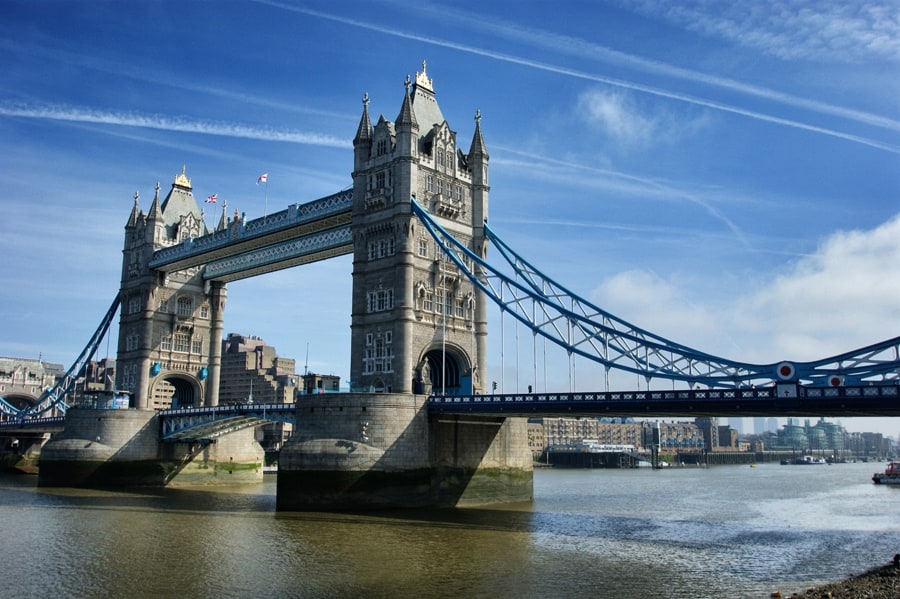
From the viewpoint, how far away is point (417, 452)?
2007 inches

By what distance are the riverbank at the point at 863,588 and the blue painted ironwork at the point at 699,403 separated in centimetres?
994

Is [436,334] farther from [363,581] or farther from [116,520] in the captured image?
[363,581]


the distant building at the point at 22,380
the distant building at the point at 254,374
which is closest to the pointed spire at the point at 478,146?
the distant building at the point at 254,374

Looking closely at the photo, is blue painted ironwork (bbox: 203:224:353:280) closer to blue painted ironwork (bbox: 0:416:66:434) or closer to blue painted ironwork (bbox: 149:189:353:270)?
blue painted ironwork (bbox: 149:189:353:270)

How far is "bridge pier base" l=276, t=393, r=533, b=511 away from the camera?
160ft

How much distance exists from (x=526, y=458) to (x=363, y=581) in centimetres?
3167

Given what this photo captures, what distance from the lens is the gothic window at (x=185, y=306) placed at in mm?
85250

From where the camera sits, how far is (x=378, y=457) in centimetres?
4947

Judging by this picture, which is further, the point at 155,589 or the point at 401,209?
the point at 401,209

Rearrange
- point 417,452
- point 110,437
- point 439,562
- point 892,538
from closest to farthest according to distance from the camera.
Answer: point 439,562, point 892,538, point 417,452, point 110,437

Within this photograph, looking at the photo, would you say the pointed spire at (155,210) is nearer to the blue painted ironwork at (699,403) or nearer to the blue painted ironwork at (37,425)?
the blue painted ironwork at (37,425)

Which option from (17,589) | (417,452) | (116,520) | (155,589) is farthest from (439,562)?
(116,520)

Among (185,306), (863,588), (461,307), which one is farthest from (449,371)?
(863,588)

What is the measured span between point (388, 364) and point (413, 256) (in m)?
7.74
